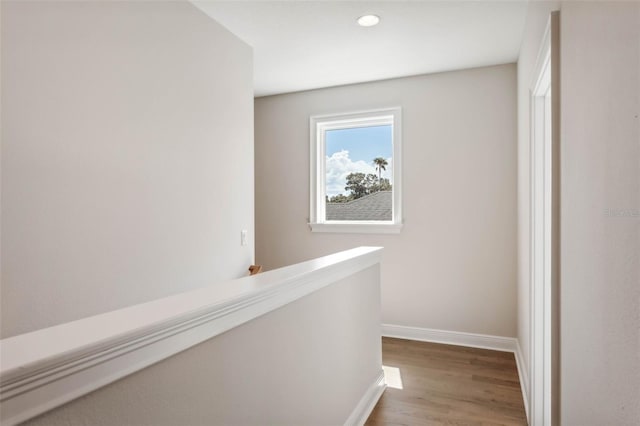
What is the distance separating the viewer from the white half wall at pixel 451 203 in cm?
336

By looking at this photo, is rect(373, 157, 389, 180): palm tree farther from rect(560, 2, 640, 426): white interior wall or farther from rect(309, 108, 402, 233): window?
rect(560, 2, 640, 426): white interior wall

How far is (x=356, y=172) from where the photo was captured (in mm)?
3955

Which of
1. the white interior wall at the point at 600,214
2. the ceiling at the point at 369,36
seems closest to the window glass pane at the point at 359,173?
the ceiling at the point at 369,36

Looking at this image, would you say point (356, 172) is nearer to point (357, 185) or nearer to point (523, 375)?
point (357, 185)

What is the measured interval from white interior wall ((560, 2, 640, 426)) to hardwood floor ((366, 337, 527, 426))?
118 centimetres

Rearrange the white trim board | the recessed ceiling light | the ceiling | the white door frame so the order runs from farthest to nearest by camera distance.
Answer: the white trim board < the recessed ceiling light < the ceiling < the white door frame

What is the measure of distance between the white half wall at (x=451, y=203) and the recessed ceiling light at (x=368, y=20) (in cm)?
117

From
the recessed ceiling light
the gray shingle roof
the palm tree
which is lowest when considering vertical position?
the gray shingle roof

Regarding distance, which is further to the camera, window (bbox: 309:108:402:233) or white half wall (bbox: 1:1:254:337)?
window (bbox: 309:108:402:233)

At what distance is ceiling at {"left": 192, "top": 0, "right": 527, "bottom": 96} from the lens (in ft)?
7.77

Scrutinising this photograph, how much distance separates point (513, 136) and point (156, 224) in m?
2.87

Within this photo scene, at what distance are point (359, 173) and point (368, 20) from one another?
165 cm

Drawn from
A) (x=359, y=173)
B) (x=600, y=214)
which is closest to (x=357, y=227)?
(x=359, y=173)

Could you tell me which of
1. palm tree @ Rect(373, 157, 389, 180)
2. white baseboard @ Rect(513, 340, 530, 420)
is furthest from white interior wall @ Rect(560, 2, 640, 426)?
palm tree @ Rect(373, 157, 389, 180)
